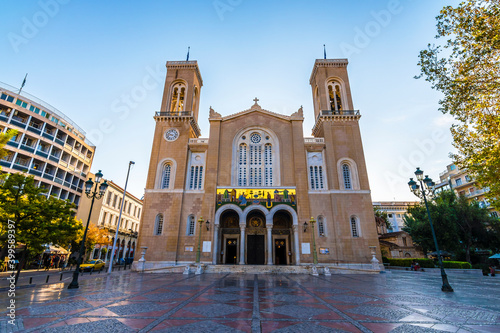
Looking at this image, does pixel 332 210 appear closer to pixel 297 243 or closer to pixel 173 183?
pixel 297 243

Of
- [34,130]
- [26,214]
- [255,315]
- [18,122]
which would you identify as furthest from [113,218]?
[255,315]

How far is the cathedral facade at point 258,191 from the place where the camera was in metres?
24.5

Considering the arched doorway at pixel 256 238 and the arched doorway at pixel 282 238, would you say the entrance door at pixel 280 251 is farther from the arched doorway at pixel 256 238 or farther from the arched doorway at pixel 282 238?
the arched doorway at pixel 256 238

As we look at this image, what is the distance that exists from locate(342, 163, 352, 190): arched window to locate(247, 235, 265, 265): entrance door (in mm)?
10984

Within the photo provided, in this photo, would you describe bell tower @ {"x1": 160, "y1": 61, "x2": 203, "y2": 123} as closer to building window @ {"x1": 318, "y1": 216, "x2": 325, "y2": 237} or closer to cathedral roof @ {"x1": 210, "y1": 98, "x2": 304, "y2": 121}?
cathedral roof @ {"x1": 210, "y1": 98, "x2": 304, "y2": 121}

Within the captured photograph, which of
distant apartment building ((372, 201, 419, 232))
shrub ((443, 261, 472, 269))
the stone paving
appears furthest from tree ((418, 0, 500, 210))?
distant apartment building ((372, 201, 419, 232))

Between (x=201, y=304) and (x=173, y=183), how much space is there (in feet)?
68.3

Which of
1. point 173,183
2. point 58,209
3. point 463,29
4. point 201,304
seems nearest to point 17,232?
point 58,209

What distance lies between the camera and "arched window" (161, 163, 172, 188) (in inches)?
1083

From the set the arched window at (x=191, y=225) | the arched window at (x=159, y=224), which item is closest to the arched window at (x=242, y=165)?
the arched window at (x=191, y=225)

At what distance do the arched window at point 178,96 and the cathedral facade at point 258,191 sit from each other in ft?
4.10

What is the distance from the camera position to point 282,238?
2716 cm

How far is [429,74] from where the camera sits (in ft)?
44.4

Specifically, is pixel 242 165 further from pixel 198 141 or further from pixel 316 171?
pixel 316 171
